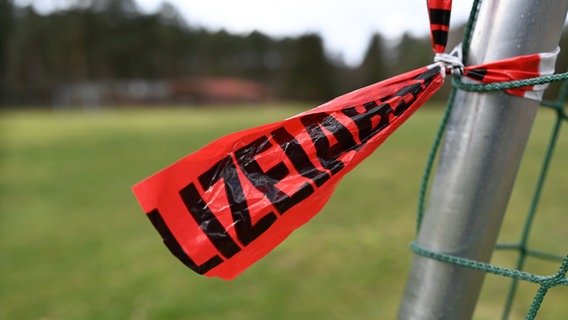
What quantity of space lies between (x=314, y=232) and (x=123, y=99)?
112 feet

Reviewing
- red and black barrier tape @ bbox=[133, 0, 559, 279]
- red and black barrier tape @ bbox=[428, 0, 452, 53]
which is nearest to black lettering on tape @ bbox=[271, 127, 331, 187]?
red and black barrier tape @ bbox=[133, 0, 559, 279]

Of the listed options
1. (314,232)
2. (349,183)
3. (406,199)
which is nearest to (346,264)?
(314,232)

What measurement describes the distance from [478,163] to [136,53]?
Answer: 123ft

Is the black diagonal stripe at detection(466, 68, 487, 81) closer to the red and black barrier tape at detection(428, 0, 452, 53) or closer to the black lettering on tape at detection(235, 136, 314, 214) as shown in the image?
the red and black barrier tape at detection(428, 0, 452, 53)

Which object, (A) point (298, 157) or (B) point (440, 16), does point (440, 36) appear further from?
(A) point (298, 157)

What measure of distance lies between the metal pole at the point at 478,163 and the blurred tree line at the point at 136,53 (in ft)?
91.1

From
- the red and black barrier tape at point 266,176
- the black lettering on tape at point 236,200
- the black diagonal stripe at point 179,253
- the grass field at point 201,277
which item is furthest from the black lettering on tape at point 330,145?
the grass field at point 201,277

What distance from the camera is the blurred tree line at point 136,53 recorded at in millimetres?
32094

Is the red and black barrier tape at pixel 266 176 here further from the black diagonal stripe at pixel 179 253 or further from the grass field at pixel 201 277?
the grass field at pixel 201 277

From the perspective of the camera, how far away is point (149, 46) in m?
36.1

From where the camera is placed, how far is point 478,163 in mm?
710

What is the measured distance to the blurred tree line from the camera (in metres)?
32.1

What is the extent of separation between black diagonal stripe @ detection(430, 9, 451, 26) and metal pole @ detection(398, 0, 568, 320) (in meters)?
0.05

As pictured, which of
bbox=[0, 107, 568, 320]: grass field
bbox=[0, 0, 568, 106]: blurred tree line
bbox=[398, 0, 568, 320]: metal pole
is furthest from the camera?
bbox=[0, 0, 568, 106]: blurred tree line
